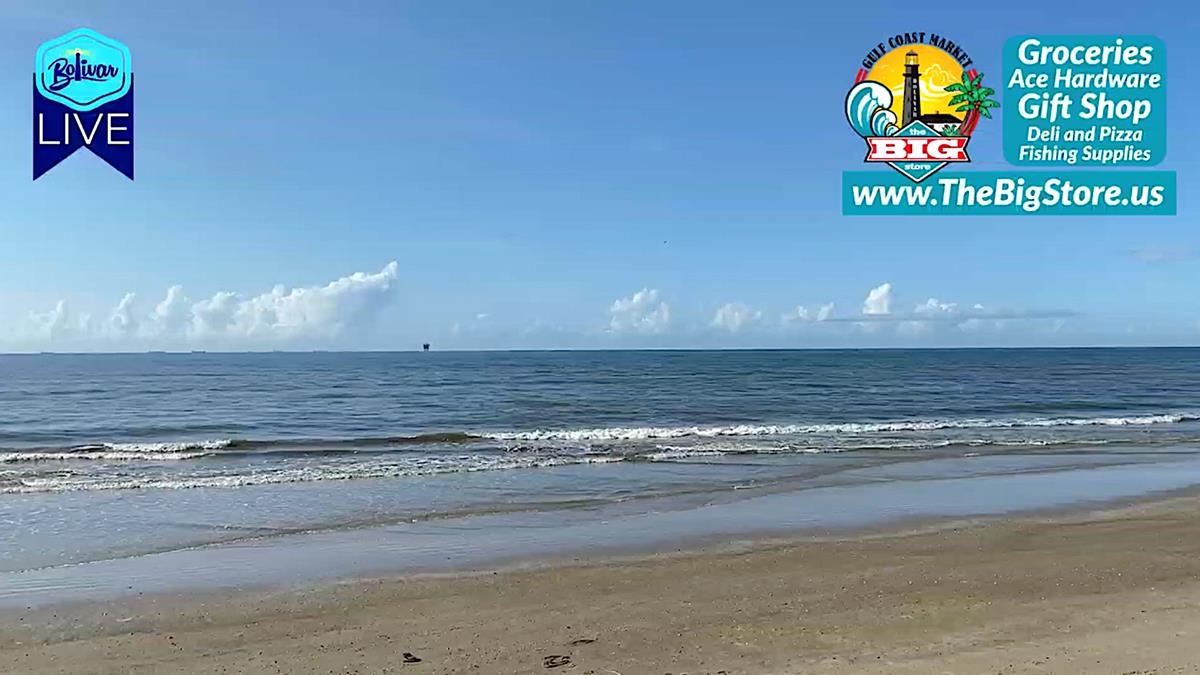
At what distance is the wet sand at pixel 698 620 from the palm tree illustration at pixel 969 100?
9286 millimetres

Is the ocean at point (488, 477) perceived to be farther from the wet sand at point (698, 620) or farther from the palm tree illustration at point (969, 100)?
the palm tree illustration at point (969, 100)

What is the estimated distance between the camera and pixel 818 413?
3591 cm

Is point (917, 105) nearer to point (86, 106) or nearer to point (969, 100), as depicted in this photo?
point (969, 100)

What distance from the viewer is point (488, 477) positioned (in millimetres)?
17438

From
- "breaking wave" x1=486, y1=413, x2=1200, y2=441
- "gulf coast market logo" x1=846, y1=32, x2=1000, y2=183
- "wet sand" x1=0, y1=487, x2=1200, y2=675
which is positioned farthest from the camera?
"breaking wave" x1=486, y1=413, x2=1200, y2=441

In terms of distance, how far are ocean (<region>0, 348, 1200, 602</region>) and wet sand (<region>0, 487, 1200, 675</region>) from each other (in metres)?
1.18

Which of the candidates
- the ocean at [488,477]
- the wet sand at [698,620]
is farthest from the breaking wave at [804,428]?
the wet sand at [698,620]

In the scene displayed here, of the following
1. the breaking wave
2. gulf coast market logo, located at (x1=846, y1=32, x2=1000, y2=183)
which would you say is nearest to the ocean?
the breaking wave

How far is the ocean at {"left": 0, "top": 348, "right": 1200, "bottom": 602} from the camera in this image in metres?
10.7

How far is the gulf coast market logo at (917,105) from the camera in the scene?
16.3 meters

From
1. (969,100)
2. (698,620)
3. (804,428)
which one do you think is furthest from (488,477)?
(804,428)

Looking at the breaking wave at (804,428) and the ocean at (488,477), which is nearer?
the ocean at (488,477)

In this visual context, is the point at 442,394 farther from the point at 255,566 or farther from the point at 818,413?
the point at 255,566

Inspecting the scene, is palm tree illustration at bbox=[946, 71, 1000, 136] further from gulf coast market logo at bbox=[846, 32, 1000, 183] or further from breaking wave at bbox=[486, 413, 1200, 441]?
breaking wave at bbox=[486, 413, 1200, 441]
